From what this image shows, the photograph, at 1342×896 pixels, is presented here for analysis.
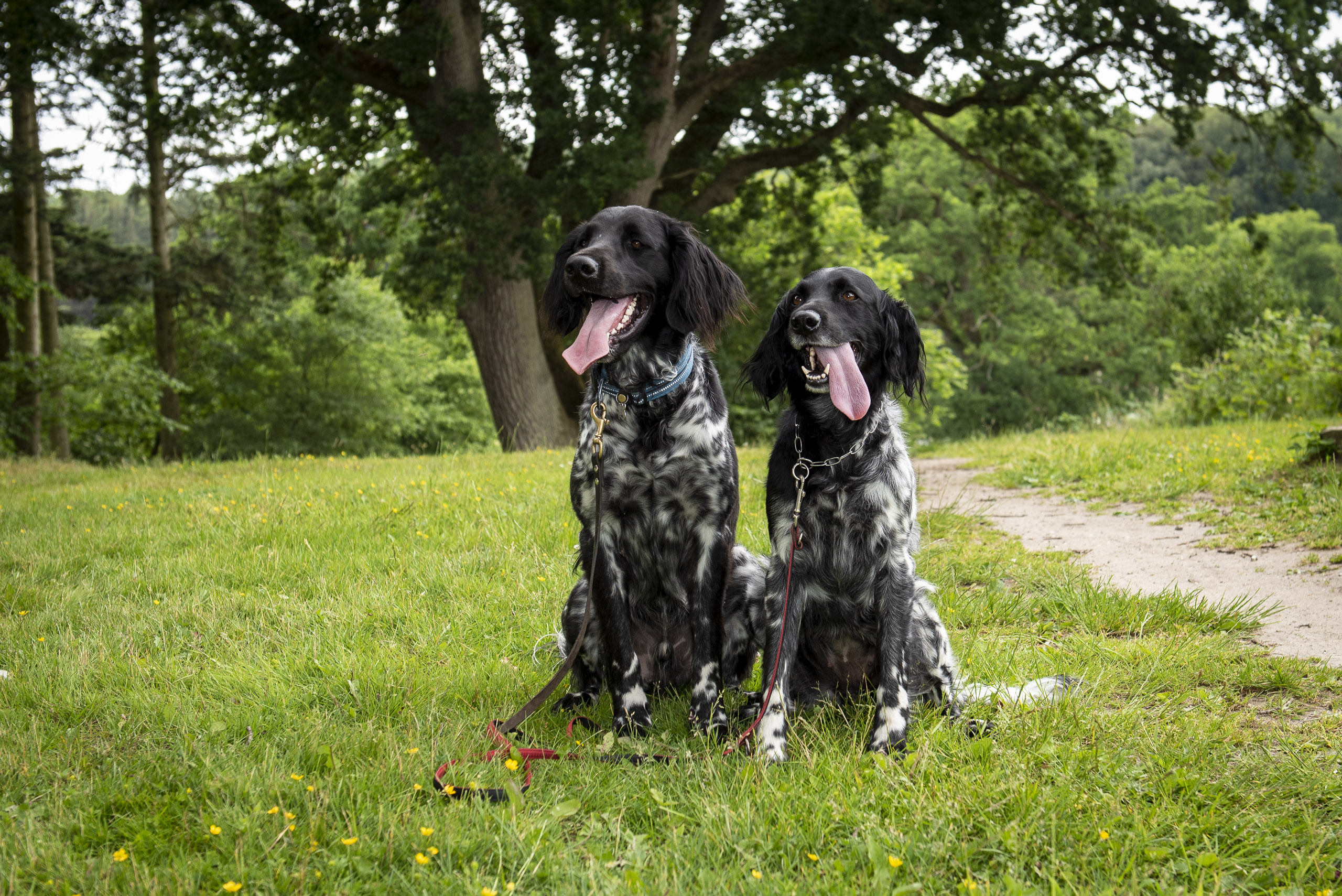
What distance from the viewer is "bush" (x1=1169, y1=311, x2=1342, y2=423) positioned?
35.7ft

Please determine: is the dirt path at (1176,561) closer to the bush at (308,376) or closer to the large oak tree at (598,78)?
the large oak tree at (598,78)

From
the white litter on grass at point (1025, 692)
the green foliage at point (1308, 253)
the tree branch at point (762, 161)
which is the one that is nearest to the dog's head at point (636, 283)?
the white litter on grass at point (1025, 692)

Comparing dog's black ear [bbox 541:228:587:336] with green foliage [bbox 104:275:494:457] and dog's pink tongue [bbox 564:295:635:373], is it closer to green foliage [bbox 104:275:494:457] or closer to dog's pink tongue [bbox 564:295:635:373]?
dog's pink tongue [bbox 564:295:635:373]

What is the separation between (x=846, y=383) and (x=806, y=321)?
25cm

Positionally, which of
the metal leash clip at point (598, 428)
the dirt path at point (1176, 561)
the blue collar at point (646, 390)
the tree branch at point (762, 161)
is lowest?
the dirt path at point (1176, 561)

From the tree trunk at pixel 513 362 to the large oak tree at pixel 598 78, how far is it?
0.09 ft

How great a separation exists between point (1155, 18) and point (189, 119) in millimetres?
13003

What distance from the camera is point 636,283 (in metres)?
3.34

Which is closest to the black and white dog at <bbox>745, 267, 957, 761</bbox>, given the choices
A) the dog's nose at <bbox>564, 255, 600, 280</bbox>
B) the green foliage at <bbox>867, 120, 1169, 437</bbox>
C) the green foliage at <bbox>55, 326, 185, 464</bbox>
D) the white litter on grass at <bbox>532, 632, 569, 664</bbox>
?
the dog's nose at <bbox>564, 255, 600, 280</bbox>

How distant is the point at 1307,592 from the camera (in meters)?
4.52

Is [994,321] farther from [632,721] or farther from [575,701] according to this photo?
[632,721]

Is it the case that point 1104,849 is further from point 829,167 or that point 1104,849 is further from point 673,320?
point 829,167

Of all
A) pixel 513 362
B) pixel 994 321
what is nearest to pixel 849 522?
→ pixel 513 362

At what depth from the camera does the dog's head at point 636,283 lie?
10.7ft
